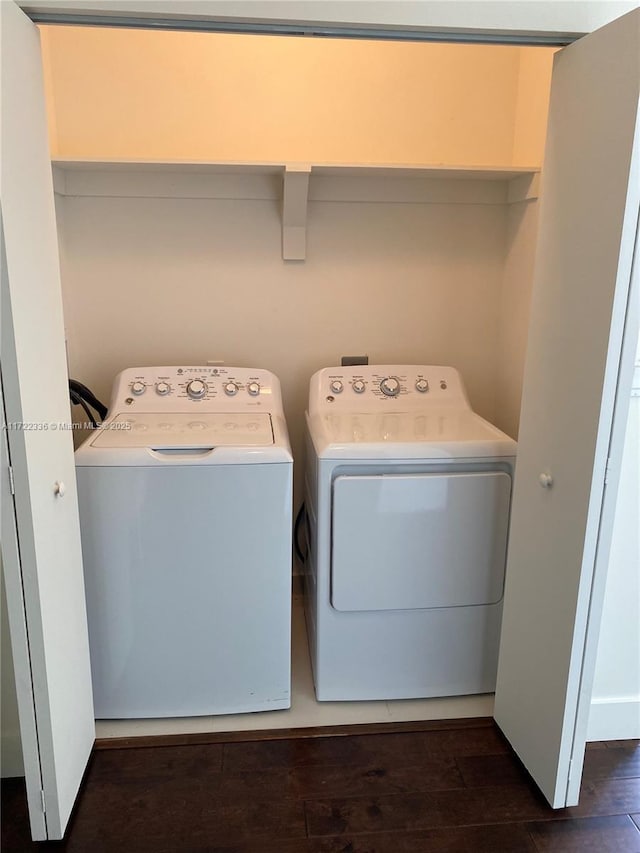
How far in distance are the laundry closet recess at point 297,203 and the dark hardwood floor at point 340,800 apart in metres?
0.27

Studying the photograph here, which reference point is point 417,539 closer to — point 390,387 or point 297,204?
point 390,387

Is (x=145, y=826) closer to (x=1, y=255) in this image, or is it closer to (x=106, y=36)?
(x=1, y=255)

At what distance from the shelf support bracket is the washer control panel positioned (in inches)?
18.7

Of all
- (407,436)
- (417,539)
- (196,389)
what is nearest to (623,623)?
(417,539)

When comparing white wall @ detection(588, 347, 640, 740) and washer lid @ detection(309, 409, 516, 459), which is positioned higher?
washer lid @ detection(309, 409, 516, 459)

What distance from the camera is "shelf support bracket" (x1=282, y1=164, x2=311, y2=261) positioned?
212 centimetres

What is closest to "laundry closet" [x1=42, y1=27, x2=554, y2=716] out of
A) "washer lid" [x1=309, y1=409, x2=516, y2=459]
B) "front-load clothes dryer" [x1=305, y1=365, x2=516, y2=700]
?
"front-load clothes dryer" [x1=305, y1=365, x2=516, y2=700]

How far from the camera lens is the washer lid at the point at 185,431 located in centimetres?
181

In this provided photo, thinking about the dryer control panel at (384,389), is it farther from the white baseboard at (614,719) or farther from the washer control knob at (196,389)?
the white baseboard at (614,719)

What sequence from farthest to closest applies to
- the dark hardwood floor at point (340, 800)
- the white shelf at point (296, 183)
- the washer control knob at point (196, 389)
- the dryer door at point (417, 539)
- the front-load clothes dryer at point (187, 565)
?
the washer control knob at point (196, 389) → the white shelf at point (296, 183) → the dryer door at point (417, 539) → the front-load clothes dryer at point (187, 565) → the dark hardwood floor at point (340, 800)

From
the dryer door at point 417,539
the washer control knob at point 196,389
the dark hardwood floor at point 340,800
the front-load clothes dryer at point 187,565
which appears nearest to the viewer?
the dark hardwood floor at point 340,800

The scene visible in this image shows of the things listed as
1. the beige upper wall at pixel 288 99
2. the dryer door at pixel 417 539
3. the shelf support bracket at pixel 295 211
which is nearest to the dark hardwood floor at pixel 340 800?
the dryer door at pixel 417 539

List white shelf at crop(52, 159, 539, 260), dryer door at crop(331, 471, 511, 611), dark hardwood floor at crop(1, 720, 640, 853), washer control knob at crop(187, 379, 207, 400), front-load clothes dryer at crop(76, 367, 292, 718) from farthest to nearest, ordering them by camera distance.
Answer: washer control knob at crop(187, 379, 207, 400) < white shelf at crop(52, 159, 539, 260) < dryer door at crop(331, 471, 511, 611) < front-load clothes dryer at crop(76, 367, 292, 718) < dark hardwood floor at crop(1, 720, 640, 853)

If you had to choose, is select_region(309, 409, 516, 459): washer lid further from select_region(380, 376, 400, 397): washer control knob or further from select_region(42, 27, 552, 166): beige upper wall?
select_region(42, 27, 552, 166): beige upper wall
